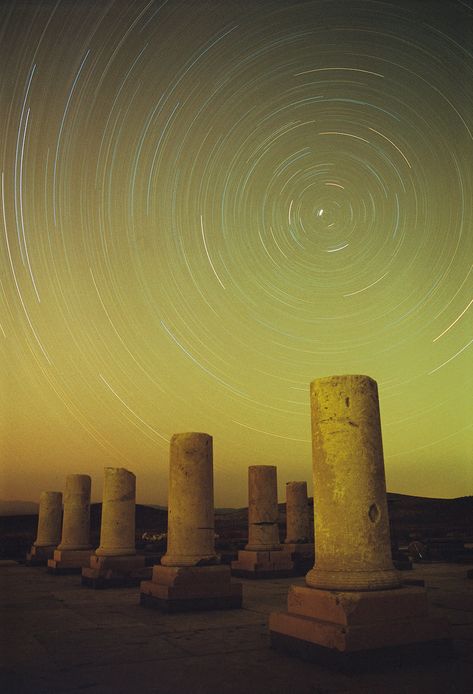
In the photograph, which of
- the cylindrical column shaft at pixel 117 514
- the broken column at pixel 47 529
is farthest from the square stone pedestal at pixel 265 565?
the broken column at pixel 47 529

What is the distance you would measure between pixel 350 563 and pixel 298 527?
12.2 metres

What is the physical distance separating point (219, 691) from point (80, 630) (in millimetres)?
4074

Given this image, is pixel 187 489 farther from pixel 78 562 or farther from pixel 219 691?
pixel 78 562

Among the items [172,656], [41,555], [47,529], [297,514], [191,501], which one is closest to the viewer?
[172,656]

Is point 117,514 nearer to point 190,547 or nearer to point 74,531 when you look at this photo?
point 74,531

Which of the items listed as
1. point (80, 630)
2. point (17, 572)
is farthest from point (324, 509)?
point (17, 572)

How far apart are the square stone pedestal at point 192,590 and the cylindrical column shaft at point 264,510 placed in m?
5.93

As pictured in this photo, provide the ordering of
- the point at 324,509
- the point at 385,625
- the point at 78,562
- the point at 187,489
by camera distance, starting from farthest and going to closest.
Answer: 1. the point at 78,562
2. the point at 187,489
3. the point at 324,509
4. the point at 385,625

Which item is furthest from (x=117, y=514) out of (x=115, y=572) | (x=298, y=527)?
(x=298, y=527)

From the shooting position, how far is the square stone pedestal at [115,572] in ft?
47.5

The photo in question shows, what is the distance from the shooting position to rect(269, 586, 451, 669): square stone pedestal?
253 inches

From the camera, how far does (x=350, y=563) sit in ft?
23.7

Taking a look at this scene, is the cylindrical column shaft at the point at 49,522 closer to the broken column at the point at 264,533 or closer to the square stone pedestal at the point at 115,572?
the square stone pedestal at the point at 115,572

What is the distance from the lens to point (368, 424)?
769 centimetres
